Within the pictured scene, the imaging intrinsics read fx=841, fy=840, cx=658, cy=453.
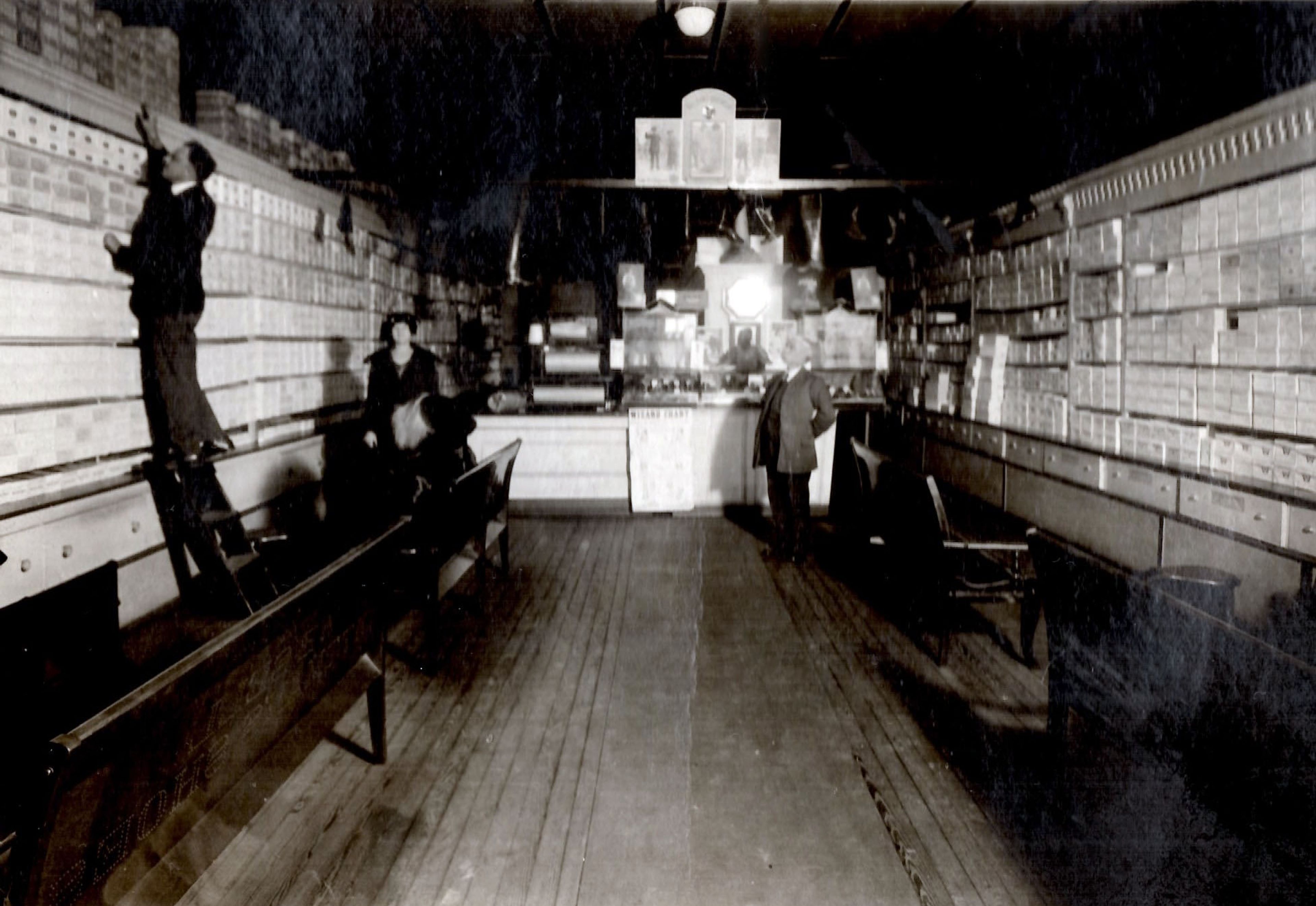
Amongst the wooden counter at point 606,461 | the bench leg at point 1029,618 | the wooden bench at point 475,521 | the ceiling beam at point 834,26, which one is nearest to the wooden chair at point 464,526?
the wooden bench at point 475,521

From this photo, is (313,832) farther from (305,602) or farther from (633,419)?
(633,419)

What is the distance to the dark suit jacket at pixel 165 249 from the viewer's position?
13.9 ft

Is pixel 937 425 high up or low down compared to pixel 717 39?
down

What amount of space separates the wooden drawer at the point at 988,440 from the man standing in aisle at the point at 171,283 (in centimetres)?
575

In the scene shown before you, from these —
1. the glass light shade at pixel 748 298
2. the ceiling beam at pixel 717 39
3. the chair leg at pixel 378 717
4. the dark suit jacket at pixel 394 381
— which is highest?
the ceiling beam at pixel 717 39

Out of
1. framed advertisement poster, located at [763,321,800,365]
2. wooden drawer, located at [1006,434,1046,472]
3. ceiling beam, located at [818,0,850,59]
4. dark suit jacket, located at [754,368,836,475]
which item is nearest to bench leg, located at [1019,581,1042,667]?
wooden drawer, located at [1006,434,1046,472]

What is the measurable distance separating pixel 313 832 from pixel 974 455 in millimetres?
6215

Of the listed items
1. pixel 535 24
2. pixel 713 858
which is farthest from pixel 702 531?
pixel 713 858

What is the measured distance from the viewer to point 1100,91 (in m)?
5.88

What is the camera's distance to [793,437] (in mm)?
6680

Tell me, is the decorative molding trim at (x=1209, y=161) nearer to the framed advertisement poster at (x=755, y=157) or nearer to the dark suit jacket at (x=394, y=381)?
the framed advertisement poster at (x=755, y=157)

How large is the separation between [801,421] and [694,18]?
9.85 feet

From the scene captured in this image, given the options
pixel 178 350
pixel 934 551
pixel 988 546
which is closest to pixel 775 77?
pixel 988 546

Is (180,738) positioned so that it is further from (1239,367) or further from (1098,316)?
(1098,316)
